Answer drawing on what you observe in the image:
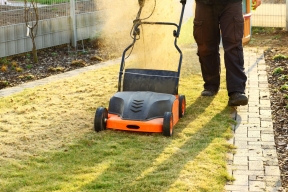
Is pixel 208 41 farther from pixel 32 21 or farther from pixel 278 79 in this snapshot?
pixel 32 21

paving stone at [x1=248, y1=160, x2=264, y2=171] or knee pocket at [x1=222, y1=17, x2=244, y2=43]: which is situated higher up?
knee pocket at [x1=222, y1=17, x2=244, y2=43]

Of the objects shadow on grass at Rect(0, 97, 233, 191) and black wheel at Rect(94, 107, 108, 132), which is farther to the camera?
black wheel at Rect(94, 107, 108, 132)

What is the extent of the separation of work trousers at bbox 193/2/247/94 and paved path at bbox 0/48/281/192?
1.29 ft

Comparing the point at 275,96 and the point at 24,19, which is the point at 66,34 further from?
the point at 275,96

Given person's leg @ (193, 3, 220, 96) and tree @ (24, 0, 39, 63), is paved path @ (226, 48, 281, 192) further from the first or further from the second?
tree @ (24, 0, 39, 63)

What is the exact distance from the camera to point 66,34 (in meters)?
10.6

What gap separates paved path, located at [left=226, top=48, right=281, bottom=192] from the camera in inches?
185

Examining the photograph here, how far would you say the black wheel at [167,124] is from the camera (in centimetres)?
568

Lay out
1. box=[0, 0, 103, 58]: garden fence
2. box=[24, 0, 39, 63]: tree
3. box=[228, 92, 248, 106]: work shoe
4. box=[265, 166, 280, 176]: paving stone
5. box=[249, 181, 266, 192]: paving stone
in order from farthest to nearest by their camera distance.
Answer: box=[0, 0, 103, 58]: garden fence < box=[24, 0, 39, 63]: tree < box=[228, 92, 248, 106]: work shoe < box=[265, 166, 280, 176]: paving stone < box=[249, 181, 266, 192]: paving stone

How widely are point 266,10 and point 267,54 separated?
8.68 feet

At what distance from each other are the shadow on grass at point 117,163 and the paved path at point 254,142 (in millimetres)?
231

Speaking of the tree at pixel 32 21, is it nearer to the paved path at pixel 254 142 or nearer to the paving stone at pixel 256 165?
the paved path at pixel 254 142

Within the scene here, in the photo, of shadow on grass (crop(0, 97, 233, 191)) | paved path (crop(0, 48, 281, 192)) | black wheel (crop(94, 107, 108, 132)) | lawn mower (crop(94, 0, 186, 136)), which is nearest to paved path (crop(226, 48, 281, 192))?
paved path (crop(0, 48, 281, 192))

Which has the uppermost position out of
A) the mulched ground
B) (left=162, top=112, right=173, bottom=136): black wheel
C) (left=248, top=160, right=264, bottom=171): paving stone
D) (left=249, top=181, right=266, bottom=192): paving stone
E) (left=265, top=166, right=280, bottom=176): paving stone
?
the mulched ground
